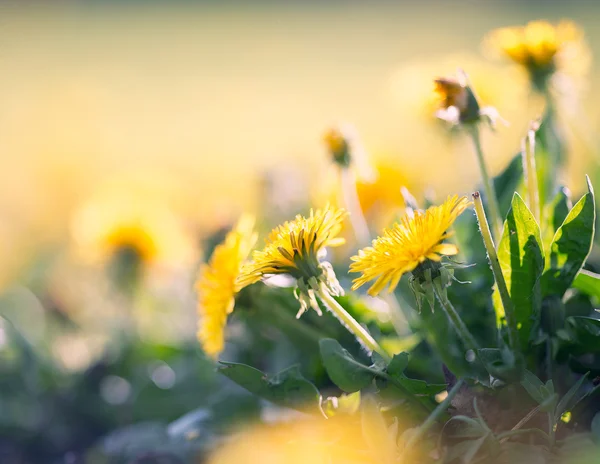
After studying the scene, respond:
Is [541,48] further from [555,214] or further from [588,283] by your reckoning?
[588,283]

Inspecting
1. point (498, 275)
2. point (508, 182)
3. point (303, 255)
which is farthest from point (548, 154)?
point (303, 255)

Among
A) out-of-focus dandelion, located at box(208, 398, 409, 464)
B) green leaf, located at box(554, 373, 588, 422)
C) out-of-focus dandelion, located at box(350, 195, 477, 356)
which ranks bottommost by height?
out-of-focus dandelion, located at box(208, 398, 409, 464)

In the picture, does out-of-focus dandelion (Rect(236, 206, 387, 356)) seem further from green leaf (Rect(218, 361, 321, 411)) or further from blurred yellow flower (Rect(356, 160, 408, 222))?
blurred yellow flower (Rect(356, 160, 408, 222))

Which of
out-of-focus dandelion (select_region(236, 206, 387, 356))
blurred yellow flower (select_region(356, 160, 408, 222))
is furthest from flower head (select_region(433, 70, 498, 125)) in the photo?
blurred yellow flower (select_region(356, 160, 408, 222))

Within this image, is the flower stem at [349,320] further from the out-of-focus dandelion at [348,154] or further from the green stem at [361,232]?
the out-of-focus dandelion at [348,154]

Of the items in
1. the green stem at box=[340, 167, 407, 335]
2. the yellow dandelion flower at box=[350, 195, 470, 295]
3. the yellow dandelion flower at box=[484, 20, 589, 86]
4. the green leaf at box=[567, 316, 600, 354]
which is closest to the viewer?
the yellow dandelion flower at box=[350, 195, 470, 295]

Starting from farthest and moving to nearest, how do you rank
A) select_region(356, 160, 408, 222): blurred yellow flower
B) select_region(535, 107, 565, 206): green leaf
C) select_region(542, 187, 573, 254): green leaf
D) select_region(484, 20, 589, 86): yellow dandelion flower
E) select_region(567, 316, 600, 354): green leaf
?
select_region(356, 160, 408, 222): blurred yellow flower
select_region(484, 20, 589, 86): yellow dandelion flower
select_region(535, 107, 565, 206): green leaf
select_region(542, 187, 573, 254): green leaf
select_region(567, 316, 600, 354): green leaf
